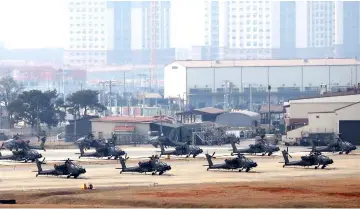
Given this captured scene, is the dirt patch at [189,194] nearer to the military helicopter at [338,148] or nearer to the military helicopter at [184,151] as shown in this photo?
the military helicopter at [184,151]

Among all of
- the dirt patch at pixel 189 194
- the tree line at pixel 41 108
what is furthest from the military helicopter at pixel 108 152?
the tree line at pixel 41 108

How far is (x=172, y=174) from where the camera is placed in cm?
8844

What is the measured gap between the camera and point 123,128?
458ft

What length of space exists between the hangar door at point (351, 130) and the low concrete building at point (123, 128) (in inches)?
864

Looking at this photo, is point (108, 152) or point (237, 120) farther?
point (237, 120)

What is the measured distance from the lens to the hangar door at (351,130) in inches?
5022

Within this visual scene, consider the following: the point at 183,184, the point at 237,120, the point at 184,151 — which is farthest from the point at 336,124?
the point at 183,184

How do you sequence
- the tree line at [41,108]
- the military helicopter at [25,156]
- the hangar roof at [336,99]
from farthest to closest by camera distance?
the tree line at [41,108], the hangar roof at [336,99], the military helicopter at [25,156]

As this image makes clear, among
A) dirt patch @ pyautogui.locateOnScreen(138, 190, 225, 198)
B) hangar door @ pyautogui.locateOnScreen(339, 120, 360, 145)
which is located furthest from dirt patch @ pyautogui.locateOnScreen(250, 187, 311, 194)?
hangar door @ pyautogui.locateOnScreen(339, 120, 360, 145)

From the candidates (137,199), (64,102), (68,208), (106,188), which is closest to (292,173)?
(106,188)

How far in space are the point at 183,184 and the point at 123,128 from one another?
6050cm

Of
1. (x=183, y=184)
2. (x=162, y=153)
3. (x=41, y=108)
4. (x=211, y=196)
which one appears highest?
(x=41, y=108)

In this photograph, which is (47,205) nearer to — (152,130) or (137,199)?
(137,199)

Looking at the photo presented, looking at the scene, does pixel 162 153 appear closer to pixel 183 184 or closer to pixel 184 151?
pixel 184 151
